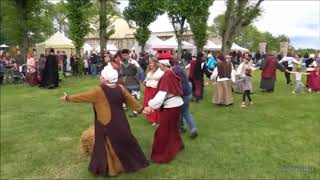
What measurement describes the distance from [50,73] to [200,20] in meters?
26.7

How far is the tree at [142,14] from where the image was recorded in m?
39.9

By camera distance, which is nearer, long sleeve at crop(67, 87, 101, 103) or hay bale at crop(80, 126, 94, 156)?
long sleeve at crop(67, 87, 101, 103)

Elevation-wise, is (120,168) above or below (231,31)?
below

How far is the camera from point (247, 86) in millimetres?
14273

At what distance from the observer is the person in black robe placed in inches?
761

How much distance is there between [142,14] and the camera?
40875 millimetres

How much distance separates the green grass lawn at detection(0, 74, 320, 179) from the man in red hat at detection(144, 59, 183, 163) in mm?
240

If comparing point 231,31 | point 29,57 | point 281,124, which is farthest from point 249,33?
point 281,124

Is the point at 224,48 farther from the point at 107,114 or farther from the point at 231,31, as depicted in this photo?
the point at 107,114

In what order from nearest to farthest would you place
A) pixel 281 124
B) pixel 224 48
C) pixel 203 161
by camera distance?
pixel 203 161
pixel 281 124
pixel 224 48

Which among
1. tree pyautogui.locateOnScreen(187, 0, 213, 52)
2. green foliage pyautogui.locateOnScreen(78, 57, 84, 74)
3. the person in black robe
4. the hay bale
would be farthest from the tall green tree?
the hay bale

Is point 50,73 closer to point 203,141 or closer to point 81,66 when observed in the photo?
point 81,66

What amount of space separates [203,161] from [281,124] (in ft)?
13.7

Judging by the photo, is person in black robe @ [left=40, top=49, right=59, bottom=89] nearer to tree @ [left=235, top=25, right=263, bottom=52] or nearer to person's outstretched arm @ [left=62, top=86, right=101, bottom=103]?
person's outstretched arm @ [left=62, top=86, right=101, bottom=103]
